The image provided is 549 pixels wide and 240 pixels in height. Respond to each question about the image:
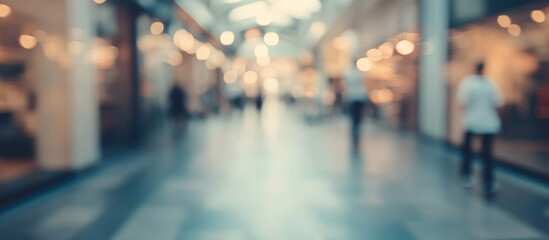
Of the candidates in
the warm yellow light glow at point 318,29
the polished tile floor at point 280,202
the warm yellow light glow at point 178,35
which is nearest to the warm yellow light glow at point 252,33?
the warm yellow light glow at point 318,29

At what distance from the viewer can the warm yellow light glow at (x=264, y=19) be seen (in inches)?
1484

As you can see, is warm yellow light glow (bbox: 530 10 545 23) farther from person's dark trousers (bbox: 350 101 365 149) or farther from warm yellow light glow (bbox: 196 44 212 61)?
warm yellow light glow (bbox: 196 44 212 61)

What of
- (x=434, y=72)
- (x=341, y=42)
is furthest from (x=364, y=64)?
(x=434, y=72)

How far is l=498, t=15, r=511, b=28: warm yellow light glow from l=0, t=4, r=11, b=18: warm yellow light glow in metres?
7.18

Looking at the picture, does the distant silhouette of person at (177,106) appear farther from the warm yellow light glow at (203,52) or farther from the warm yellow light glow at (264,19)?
the warm yellow light glow at (264,19)

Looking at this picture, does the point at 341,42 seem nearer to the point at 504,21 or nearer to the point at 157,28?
the point at 157,28

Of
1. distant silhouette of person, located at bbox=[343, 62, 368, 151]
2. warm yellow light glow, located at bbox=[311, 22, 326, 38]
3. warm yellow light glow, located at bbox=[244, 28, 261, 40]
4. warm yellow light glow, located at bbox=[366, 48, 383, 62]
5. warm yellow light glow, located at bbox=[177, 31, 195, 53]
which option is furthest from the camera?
warm yellow light glow, located at bbox=[244, 28, 261, 40]

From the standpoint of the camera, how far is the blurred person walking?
583 inches

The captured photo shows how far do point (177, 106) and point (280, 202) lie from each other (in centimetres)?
979

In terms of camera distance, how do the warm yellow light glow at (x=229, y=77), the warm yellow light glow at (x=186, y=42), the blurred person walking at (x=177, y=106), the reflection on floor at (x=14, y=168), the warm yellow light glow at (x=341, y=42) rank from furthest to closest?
1. the warm yellow light glow at (x=229, y=77)
2. the warm yellow light glow at (x=341, y=42)
3. the warm yellow light glow at (x=186, y=42)
4. the blurred person walking at (x=177, y=106)
5. the reflection on floor at (x=14, y=168)

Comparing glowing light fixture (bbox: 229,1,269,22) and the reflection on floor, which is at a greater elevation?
glowing light fixture (bbox: 229,1,269,22)

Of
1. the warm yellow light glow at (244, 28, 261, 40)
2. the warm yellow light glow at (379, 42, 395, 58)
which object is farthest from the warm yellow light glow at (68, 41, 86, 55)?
the warm yellow light glow at (244, 28, 261, 40)

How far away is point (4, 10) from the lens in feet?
19.9

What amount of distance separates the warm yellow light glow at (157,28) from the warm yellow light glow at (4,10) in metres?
7.02
